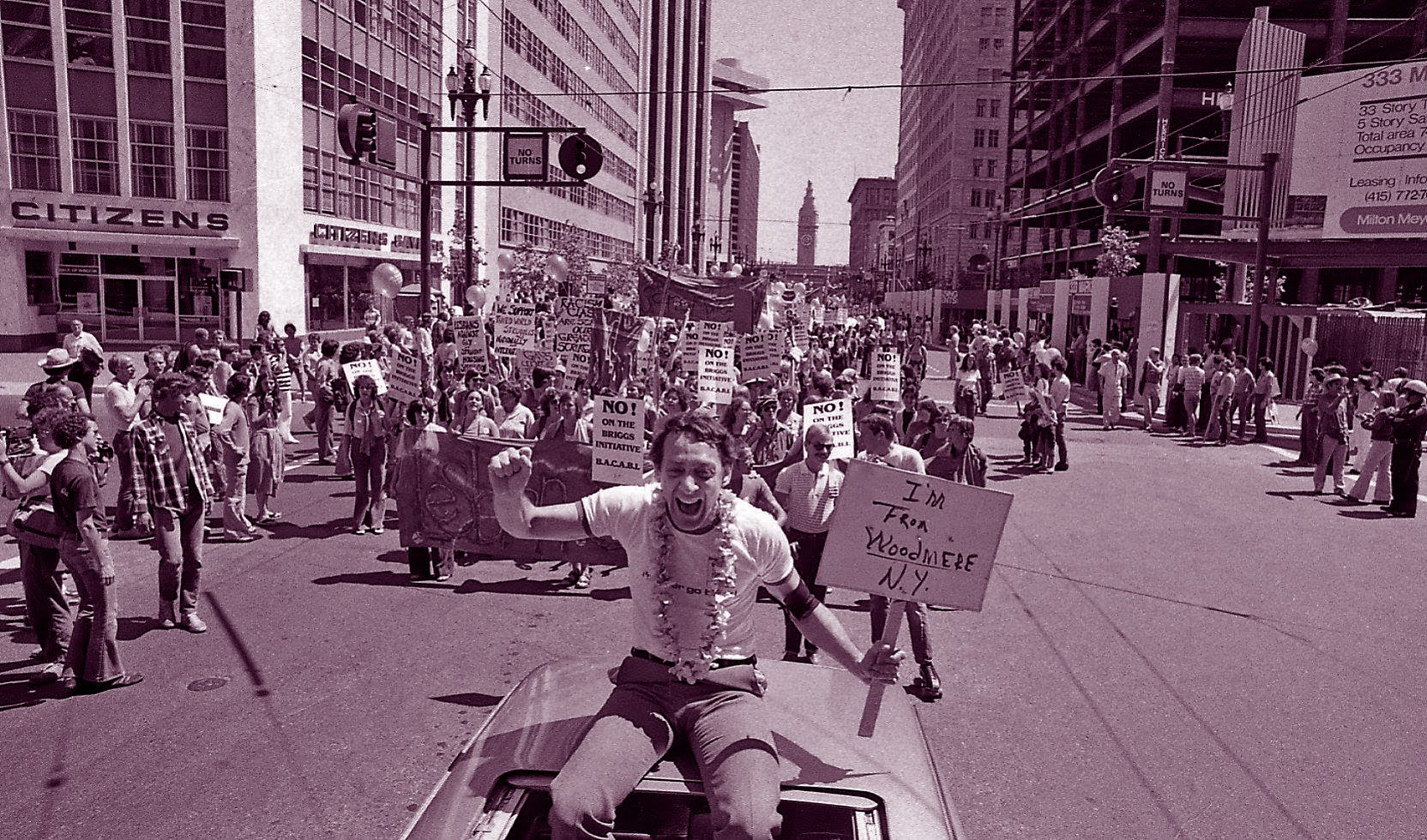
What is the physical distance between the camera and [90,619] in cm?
669

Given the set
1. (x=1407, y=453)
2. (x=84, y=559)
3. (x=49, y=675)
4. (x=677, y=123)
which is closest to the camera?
(x=84, y=559)

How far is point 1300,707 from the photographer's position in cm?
715

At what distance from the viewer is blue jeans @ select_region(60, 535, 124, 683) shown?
21.6ft

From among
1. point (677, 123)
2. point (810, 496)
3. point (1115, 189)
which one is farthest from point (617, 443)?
point (677, 123)

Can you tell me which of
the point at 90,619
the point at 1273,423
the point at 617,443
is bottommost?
the point at 1273,423

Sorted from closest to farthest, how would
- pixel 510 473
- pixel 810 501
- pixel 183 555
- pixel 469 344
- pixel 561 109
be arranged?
pixel 510 473 < pixel 810 501 < pixel 183 555 < pixel 469 344 < pixel 561 109

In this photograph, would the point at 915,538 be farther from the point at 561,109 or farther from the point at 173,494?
the point at 561,109

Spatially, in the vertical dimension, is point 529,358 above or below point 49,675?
above

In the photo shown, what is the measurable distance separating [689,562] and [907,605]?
3801 mm

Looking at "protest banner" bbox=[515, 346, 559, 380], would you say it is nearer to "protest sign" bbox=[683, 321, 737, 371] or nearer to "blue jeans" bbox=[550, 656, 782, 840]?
"protest sign" bbox=[683, 321, 737, 371]

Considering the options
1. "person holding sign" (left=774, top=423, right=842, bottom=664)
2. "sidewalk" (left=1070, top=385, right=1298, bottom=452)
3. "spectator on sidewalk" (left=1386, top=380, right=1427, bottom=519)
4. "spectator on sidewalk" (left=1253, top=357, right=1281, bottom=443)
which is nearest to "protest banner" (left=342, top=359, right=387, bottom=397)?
"person holding sign" (left=774, top=423, right=842, bottom=664)

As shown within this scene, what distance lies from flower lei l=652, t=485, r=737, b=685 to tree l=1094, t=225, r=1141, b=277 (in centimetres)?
4870

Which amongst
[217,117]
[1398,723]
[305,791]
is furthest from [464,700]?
[217,117]

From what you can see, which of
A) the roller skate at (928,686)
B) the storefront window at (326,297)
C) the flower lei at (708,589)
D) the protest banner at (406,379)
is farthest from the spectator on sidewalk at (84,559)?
the storefront window at (326,297)
